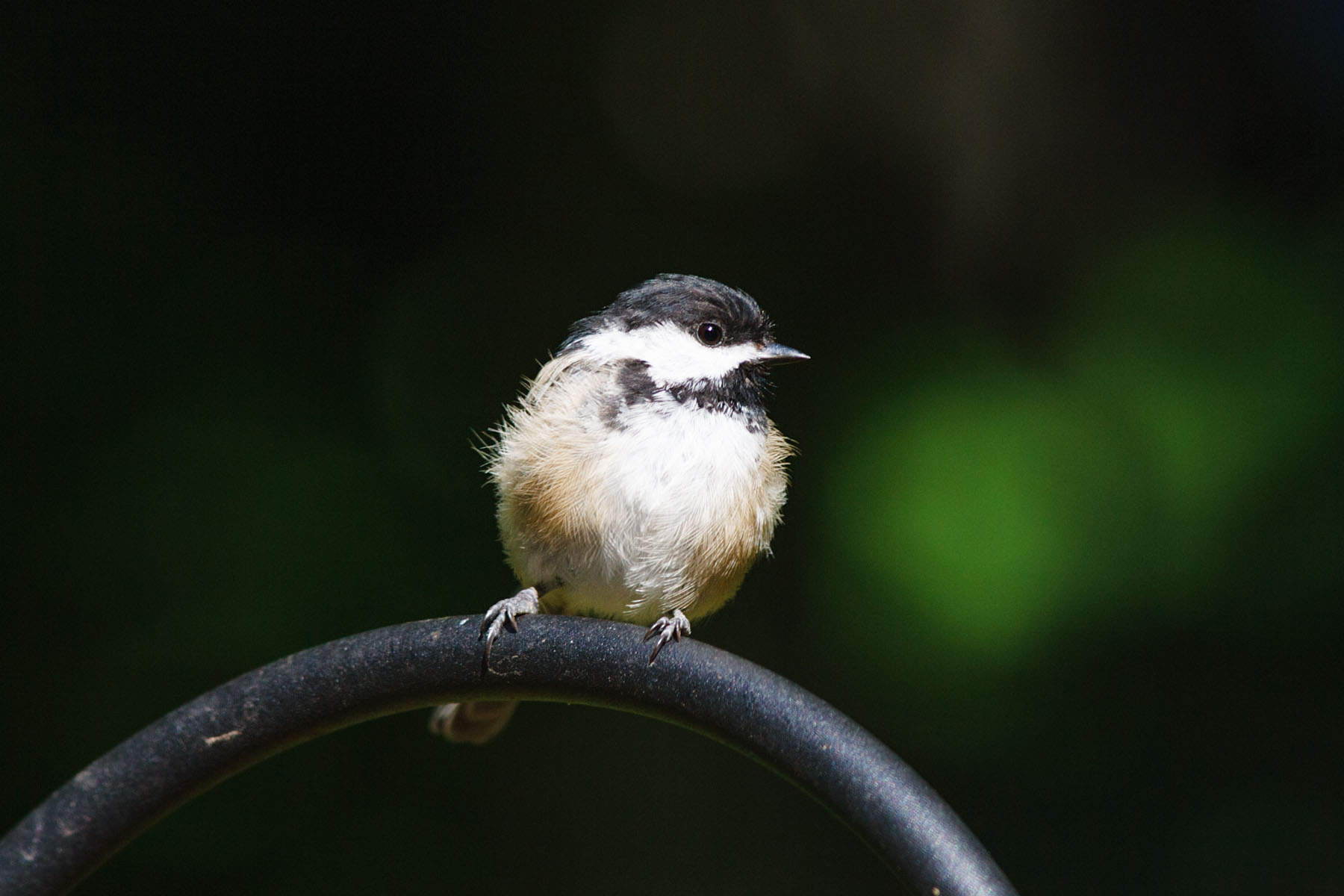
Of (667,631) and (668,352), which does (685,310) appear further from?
(667,631)

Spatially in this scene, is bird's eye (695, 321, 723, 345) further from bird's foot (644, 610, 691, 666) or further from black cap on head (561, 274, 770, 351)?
bird's foot (644, 610, 691, 666)

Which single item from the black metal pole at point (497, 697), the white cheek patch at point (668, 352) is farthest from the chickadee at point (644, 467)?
the black metal pole at point (497, 697)

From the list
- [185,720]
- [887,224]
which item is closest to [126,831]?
[185,720]

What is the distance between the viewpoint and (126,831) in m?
1.02

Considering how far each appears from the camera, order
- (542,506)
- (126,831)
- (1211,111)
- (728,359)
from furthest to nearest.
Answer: (1211,111), (728,359), (542,506), (126,831)

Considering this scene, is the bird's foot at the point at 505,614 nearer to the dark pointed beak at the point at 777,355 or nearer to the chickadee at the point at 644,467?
the chickadee at the point at 644,467

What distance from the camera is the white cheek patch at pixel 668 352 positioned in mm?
1612

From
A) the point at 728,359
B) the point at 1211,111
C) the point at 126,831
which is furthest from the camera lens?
the point at 1211,111

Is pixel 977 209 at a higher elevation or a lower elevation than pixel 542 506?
higher

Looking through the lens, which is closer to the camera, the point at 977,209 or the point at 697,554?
the point at 697,554

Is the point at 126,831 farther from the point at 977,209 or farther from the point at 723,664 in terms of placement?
the point at 977,209

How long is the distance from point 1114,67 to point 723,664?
7.00 feet

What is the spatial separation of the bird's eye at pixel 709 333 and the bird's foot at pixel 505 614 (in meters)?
0.43

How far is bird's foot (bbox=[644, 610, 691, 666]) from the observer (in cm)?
114
